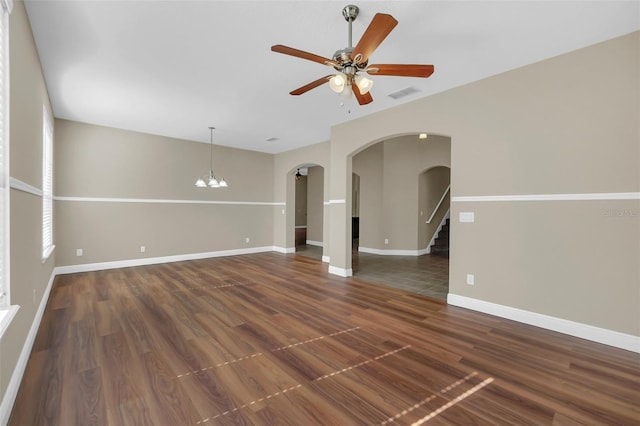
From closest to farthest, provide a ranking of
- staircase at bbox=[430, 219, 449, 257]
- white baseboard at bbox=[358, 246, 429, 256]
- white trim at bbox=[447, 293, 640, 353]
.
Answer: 1. white trim at bbox=[447, 293, 640, 353]
2. white baseboard at bbox=[358, 246, 429, 256]
3. staircase at bbox=[430, 219, 449, 257]

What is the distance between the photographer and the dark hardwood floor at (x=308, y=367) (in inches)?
69.7

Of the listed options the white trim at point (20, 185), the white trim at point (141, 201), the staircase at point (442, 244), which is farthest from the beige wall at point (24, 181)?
the staircase at point (442, 244)

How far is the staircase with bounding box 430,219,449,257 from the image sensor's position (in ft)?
26.2

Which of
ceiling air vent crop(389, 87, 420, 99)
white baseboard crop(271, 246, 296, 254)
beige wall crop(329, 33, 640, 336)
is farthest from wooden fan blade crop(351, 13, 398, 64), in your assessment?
white baseboard crop(271, 246, 296, 254)

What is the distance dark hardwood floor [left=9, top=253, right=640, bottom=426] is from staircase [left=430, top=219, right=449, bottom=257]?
15.0 feet

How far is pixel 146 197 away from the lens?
20.4 ft

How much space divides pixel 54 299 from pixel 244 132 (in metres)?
4.26

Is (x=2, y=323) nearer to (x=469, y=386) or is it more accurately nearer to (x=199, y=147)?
(x=469, y=386)

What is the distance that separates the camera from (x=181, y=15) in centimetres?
241

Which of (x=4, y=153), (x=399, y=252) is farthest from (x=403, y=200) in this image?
(x=4, y=153)

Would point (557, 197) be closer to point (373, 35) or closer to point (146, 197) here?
point (373, 35)

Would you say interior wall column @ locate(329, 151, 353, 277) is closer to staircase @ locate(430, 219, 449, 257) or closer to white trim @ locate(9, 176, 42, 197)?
Answer: staircase @ locate(430, 219, 449, 257)

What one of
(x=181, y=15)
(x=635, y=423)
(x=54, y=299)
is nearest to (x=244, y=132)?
(x=181, y=15)

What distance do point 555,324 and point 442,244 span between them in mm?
5423
